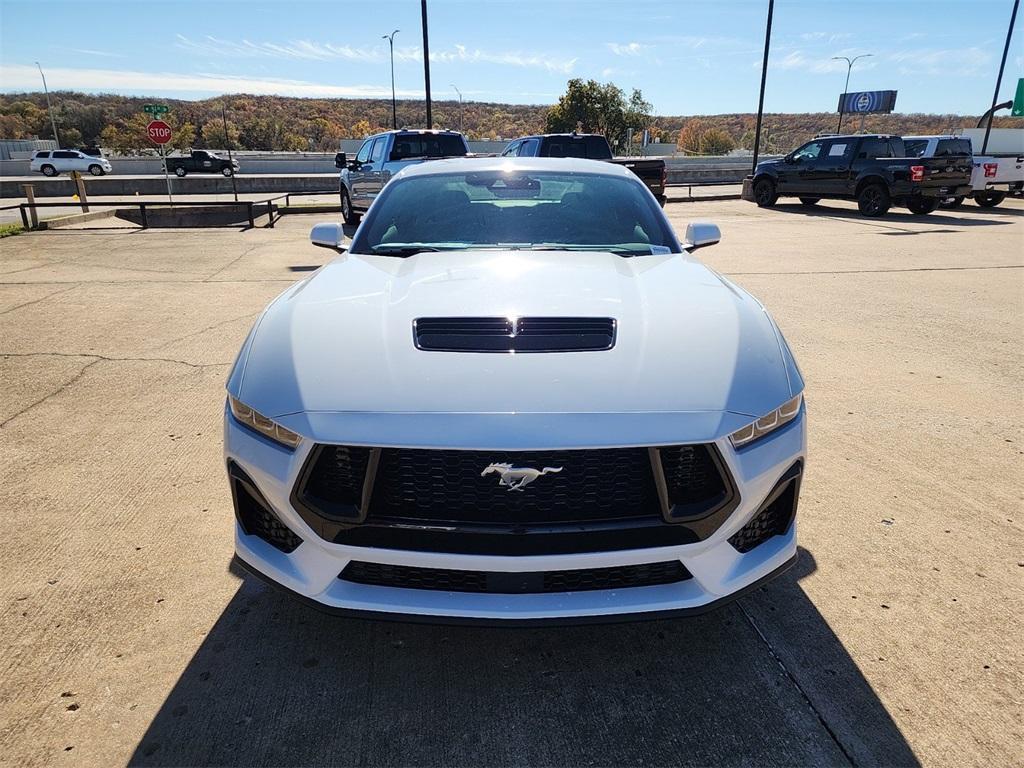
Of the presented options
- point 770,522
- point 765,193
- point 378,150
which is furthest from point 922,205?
point 770,522

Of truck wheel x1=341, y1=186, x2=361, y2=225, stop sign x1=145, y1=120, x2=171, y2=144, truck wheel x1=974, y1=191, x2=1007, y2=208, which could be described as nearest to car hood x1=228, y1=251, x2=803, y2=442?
truck wheel x1=341, y1=186, x2=361, y2=225

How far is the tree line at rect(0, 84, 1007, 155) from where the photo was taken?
6316 centimetres

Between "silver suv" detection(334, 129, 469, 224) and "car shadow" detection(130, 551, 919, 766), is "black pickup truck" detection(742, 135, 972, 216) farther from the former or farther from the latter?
"car shadow" detection(130, 551, 919, 766)

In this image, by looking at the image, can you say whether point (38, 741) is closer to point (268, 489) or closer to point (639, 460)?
point (268, 489)

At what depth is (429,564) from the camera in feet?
6.06

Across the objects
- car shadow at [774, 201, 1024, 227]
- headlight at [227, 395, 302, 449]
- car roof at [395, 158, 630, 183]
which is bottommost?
car shadow at [774, 201, 1024, 227]

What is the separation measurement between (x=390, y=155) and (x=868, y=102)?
75046 mm

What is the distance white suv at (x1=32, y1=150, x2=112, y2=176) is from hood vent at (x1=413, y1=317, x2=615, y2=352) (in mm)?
47764

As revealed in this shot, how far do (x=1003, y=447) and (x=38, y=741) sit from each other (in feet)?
15.0

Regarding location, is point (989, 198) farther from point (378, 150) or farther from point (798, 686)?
point (798, 686)

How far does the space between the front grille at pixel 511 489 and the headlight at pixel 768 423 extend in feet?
0.94

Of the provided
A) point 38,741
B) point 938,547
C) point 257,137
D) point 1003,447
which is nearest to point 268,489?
point 38,741

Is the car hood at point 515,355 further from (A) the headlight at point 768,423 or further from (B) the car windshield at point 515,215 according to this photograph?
(B) the car windshield at point 515,215

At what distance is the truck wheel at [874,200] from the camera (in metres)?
16.5
